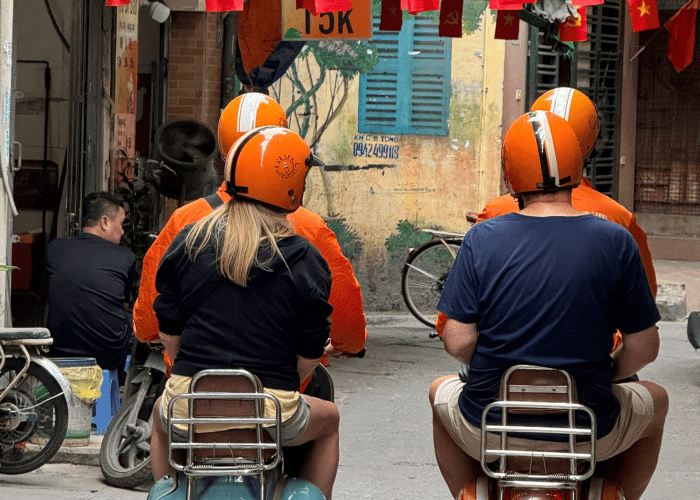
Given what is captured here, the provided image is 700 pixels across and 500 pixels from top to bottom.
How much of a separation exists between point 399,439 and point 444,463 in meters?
3.92

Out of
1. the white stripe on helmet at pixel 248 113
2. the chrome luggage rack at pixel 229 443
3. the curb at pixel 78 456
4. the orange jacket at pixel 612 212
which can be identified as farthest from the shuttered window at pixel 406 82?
the chrome luggage rack at pixel 229 443

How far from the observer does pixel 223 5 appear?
7422 millimetres

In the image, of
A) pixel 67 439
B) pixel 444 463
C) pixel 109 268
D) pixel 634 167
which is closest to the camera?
pixel 444 463

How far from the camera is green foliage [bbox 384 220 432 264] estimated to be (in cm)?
1339

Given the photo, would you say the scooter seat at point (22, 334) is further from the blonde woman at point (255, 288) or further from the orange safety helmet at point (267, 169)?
the orange safety helmet at point (267, 169)

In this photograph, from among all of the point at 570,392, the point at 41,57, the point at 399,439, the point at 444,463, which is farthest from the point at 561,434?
the point at 41,57

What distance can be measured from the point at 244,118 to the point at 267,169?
0.84 metres

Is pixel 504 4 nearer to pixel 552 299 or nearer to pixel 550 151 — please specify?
pixel 550 151

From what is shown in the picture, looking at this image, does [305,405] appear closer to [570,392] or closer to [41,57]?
[570,392]

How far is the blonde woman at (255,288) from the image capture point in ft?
11.8

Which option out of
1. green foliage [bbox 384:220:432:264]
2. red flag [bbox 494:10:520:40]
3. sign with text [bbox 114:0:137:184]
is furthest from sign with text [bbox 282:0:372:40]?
green foliage [bbox 384:220:432:264]

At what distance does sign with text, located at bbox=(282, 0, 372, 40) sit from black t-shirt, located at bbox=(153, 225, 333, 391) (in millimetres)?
6231

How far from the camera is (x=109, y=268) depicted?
25.9ft

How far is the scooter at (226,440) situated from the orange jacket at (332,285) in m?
0.74
